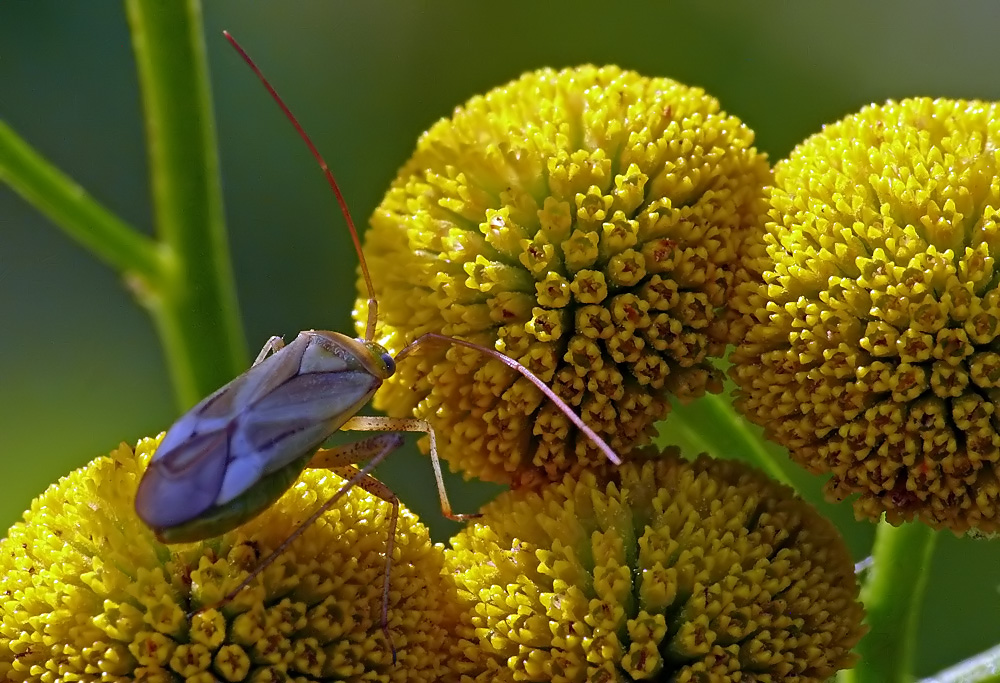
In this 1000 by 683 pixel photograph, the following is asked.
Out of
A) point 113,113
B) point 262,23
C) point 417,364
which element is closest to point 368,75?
point 262,23

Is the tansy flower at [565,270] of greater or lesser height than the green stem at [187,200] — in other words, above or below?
below

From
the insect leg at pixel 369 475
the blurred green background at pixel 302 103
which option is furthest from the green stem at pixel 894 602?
the blurred green background at pixel 302 103

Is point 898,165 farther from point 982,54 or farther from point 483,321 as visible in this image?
point 982,54

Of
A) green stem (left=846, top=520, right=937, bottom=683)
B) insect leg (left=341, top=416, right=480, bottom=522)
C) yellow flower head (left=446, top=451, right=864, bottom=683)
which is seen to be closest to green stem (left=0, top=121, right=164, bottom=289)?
insect leg (left=341, top=416, right=480, bottom=522)

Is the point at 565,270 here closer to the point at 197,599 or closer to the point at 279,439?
the point at 279,439

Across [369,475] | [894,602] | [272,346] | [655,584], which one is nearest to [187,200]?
[272,346]

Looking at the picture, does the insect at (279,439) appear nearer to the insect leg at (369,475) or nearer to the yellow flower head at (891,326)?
the insect leg at (369,475)
